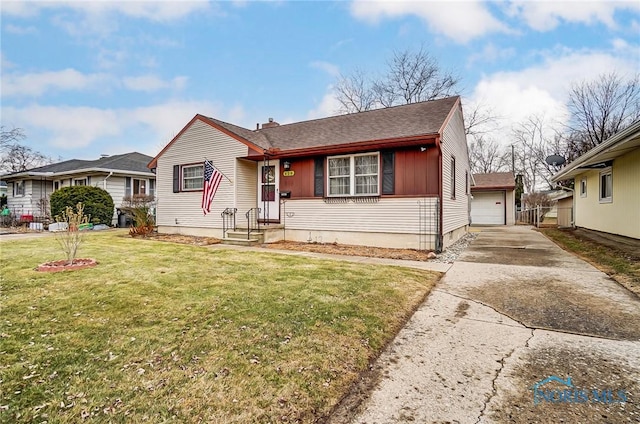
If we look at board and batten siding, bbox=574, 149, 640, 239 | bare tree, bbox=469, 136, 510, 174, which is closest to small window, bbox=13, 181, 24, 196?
board and batten siding, bbox=574, 149, 640, 239

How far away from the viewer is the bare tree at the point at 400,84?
23.5 m

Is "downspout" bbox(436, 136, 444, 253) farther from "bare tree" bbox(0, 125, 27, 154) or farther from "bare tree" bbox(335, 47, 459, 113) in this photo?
"bare tree" bbox(0, 125, 27, 154)

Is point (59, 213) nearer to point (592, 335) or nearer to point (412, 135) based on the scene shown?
point (412, 135)

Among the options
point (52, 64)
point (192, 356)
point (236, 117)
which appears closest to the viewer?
point (192, 356)

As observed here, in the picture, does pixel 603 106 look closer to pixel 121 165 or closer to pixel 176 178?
pixel 176 178

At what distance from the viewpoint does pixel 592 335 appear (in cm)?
316

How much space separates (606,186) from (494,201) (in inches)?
414

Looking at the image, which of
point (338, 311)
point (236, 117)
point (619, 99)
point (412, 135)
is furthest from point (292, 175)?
point (619, 99)

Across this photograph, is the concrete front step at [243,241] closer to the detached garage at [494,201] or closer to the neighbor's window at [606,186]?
the neighbor's window at [606,186]

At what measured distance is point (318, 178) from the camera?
10031mm

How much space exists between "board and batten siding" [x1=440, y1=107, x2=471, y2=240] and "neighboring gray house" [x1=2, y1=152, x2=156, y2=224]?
16285 mm

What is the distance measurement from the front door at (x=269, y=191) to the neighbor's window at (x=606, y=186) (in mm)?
11249

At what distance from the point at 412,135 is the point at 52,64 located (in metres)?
15.9

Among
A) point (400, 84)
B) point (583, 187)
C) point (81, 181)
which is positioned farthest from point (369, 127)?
point (81, 181)
